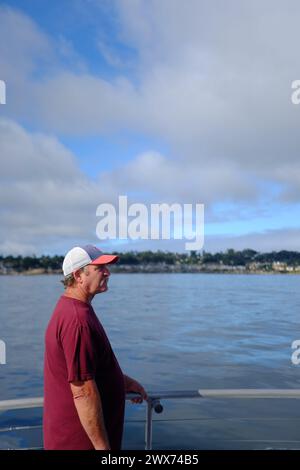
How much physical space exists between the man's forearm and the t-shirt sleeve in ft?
0.16

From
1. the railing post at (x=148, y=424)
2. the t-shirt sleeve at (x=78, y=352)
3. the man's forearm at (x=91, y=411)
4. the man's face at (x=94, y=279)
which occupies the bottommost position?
the railing post at (x=148, y=424)

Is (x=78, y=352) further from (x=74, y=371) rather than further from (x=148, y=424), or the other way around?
(x=148, y=424)

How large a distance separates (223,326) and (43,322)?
10460 millimetres

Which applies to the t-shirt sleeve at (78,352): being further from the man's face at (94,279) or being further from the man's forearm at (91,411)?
the man's face at (94,279)

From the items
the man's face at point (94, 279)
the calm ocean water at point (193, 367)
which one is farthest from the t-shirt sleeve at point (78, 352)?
the calm ocean water at point (193, 367)

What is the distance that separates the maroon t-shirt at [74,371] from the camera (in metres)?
2.17

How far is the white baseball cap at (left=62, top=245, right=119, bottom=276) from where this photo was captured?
243cm

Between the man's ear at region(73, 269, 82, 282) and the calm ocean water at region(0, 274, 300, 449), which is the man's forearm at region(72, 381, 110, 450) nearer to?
the man's ear at region(73, 269, 82, 282)

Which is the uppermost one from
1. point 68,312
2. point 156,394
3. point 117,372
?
point 68,312

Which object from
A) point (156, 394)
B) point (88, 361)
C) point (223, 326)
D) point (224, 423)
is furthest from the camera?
point (223, 326)

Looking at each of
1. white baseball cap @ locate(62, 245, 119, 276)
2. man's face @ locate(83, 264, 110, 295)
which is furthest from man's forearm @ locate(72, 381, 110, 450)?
white baseball cap @ locate(62, 245, 119, 276)

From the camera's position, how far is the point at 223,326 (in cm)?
2884
